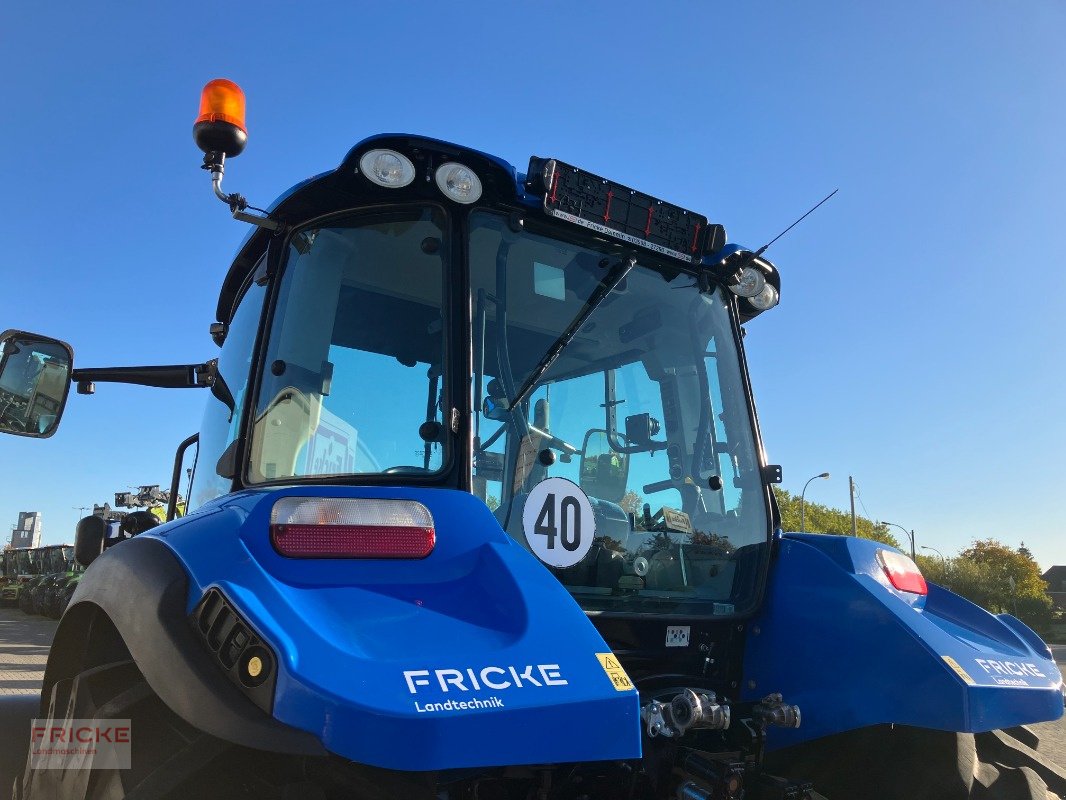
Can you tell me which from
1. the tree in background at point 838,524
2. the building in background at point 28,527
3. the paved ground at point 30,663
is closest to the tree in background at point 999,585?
the tree in background at point 838,524

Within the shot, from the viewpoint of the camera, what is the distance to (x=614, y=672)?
1.63 m

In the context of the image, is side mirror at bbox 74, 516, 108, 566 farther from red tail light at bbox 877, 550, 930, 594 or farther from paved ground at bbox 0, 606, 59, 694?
red tail light at bbox 877, 550, 930, 594

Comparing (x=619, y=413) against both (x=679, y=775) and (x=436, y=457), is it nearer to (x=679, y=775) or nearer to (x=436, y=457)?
(x=436, y=457)

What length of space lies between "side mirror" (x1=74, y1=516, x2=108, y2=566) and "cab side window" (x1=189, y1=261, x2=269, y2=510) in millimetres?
453

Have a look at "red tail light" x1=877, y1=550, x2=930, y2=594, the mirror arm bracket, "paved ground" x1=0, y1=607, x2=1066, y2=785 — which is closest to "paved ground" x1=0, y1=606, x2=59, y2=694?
"paved ground" x1=0, y1=607, x2=1066, y2=785

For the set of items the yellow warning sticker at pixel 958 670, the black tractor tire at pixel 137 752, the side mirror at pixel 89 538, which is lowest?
the black tractor tire at pixel 137 752

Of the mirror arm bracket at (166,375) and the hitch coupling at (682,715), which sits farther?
the mirror arm bracket at (166,375)

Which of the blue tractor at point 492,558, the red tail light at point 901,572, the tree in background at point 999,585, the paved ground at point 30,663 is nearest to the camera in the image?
the blue tractor at point 492,558

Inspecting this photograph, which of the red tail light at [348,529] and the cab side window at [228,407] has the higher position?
the cab side window at [228,407]

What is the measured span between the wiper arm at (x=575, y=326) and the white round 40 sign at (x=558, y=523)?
291 mm

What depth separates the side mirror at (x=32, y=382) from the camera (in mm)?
2873

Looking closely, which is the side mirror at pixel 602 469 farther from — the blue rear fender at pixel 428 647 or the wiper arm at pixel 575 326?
the blue rear fender at pixel 428 647

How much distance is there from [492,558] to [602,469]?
0.94 meters

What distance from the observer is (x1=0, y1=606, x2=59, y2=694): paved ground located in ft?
36.6
